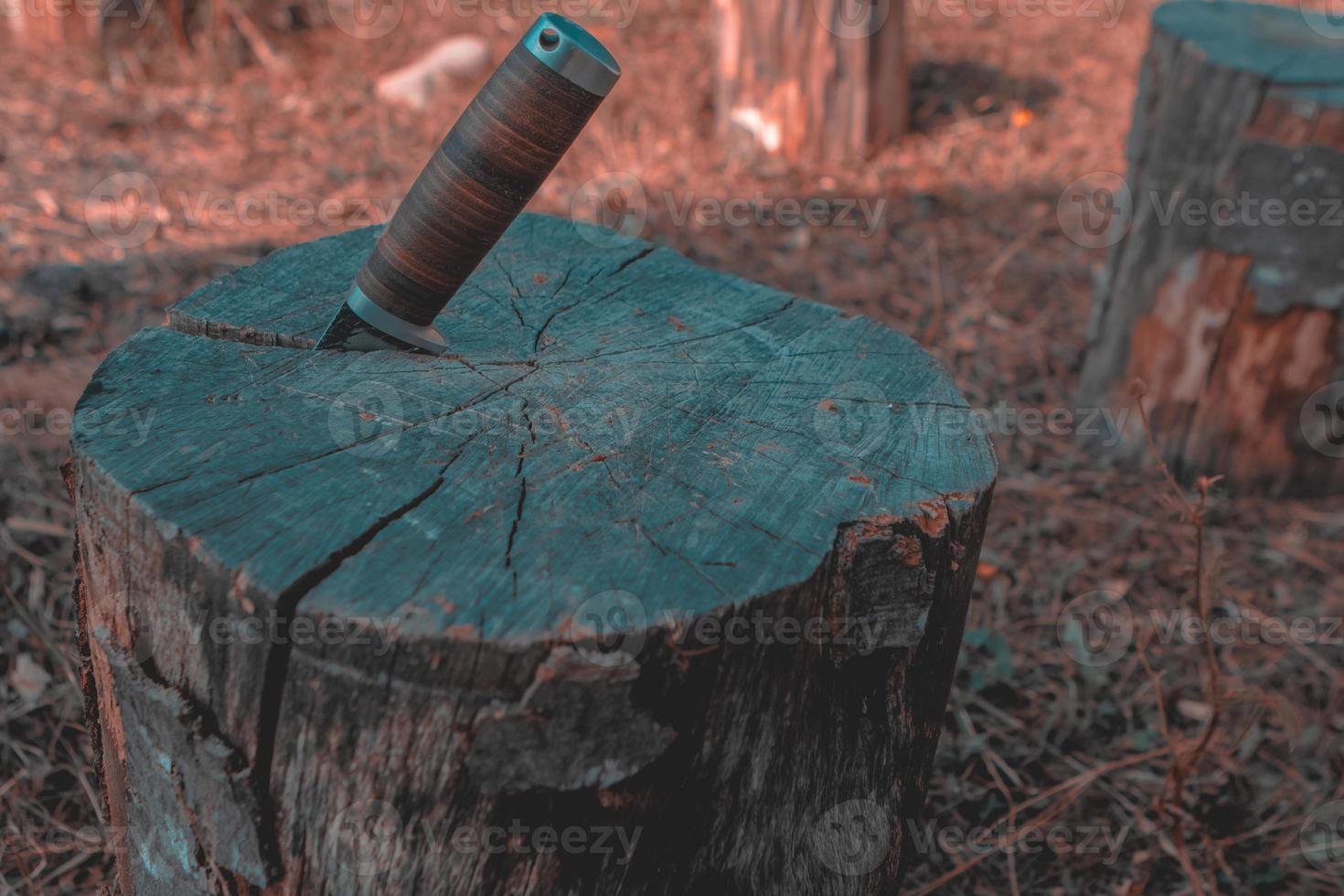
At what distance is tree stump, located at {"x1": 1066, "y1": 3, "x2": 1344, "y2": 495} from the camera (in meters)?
3.22

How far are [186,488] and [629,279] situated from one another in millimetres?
931

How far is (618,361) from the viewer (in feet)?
6.19
